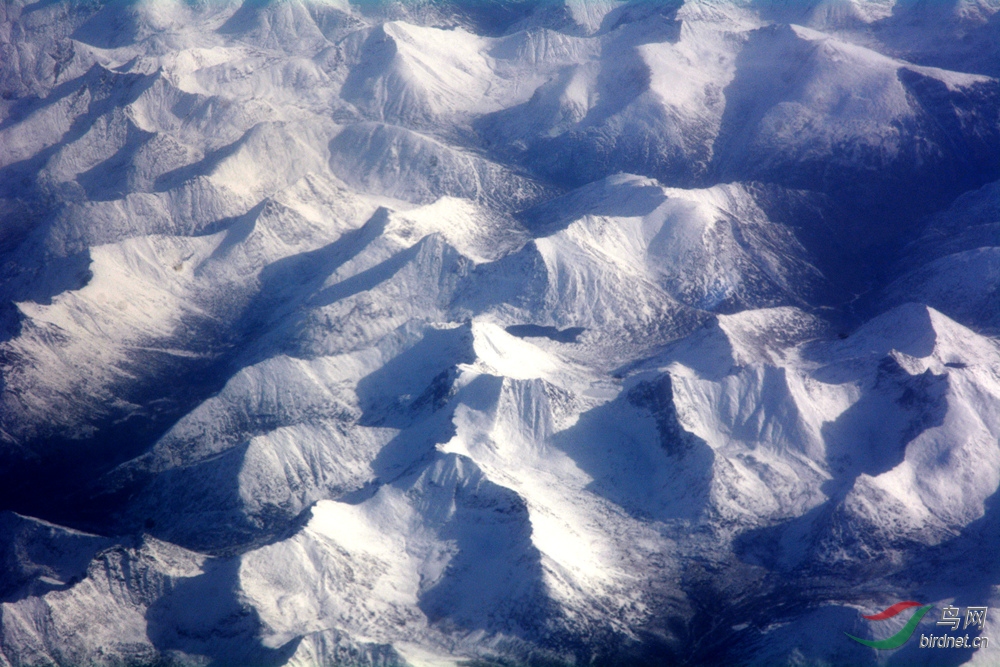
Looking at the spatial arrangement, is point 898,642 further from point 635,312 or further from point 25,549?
point 25,549

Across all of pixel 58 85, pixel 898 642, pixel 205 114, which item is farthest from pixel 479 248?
pixel 58 85

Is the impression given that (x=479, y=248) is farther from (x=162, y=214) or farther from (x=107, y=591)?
(x=107, y=591)

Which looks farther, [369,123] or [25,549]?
[369,123]

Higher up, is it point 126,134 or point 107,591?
point 126,134

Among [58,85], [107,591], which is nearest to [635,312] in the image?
[107,591]

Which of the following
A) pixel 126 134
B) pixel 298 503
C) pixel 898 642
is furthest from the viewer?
pixel 126 134

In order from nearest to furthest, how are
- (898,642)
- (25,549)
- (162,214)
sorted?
(898,642)
(25,549)
(162,214)

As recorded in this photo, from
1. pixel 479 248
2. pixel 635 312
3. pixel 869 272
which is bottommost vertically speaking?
pixel 869 272
